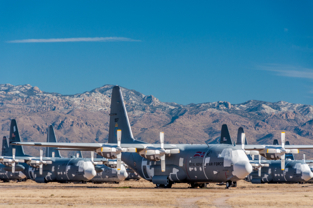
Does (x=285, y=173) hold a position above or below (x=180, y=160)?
below

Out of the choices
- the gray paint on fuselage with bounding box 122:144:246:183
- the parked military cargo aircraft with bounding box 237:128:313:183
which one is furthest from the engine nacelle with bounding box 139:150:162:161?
the parked military cargo aircraft with bounding box 237:128:313:183

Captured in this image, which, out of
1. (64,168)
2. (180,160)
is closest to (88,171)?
(64,168)

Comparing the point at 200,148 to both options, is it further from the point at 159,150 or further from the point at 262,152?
the point at 262,152

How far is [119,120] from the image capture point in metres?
49.5

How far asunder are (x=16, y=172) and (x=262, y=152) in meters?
40.3

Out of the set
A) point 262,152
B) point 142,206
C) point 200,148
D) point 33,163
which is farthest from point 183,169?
point 33,163

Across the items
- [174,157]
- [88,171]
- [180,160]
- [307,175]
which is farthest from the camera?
[307,175]

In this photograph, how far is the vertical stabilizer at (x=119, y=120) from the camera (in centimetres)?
4894

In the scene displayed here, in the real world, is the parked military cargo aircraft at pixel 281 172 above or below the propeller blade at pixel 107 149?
below

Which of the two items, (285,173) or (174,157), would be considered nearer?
(174,157)

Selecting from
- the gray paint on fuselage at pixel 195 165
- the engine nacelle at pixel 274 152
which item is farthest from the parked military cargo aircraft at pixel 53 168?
the engine nacelle at pixel 274 152

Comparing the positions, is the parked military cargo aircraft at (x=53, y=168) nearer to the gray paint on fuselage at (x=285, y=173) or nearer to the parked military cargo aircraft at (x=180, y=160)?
the parked military cargo aircraft at (x=180, y=160)

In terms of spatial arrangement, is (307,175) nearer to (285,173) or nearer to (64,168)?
(285,173)

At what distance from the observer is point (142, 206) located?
25391mm
